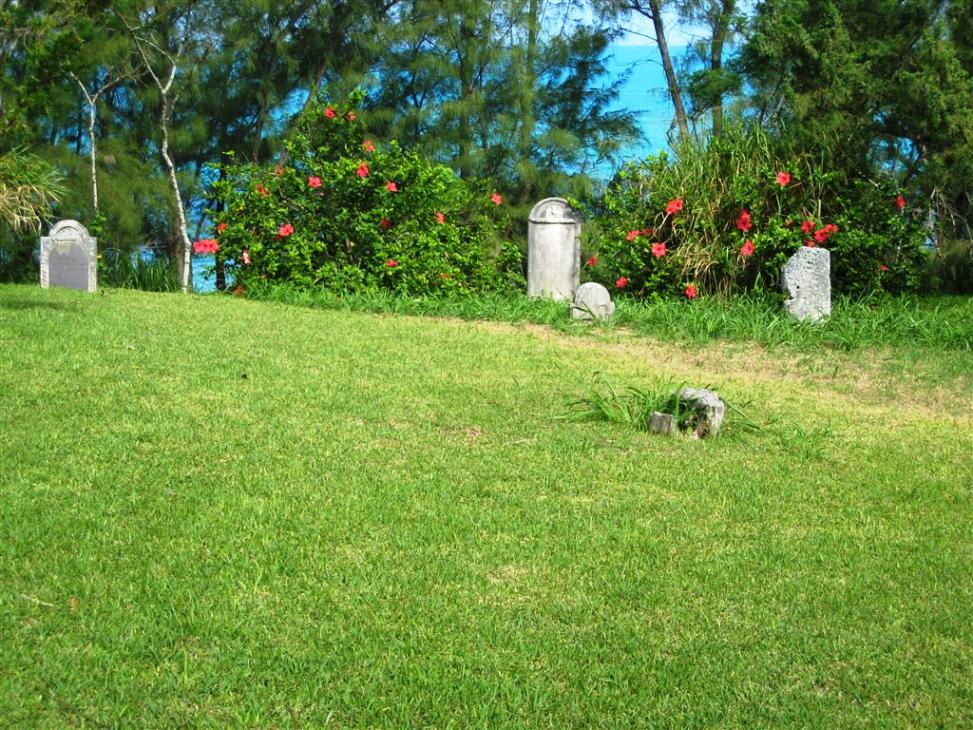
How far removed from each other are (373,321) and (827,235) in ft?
14.5

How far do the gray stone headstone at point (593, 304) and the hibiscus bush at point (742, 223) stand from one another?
4.01ft

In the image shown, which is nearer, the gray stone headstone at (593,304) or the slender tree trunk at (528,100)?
the gray stone headstone at (593,304)

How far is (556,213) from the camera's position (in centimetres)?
1141

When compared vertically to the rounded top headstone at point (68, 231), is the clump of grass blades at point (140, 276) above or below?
below

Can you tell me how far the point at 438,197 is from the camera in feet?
38.3

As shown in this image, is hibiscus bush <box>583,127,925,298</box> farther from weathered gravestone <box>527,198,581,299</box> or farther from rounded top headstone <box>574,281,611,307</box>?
rounded top headstone <box>574,281,611,307</box>

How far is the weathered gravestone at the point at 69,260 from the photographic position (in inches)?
437

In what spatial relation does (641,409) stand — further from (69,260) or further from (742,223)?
(69,260)

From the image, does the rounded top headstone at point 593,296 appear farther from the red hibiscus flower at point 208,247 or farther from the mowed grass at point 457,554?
the red hibiscus flower at point 208,247

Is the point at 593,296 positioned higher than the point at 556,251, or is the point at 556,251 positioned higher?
the point at 556,251

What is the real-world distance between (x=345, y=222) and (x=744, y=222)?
3.95 m

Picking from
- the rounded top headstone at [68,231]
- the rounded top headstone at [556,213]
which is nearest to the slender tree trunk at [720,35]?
the rounded top headstone at [556,213]

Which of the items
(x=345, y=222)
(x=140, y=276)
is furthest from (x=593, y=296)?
(x=140, y=276)

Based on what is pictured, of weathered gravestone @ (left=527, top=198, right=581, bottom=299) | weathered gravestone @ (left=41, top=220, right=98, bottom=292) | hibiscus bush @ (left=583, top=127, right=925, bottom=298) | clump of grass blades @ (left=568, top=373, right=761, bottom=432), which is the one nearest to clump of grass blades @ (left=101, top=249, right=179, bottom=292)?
weathered gravestone @ (left=41, top=220, right=98, bottom=292)
